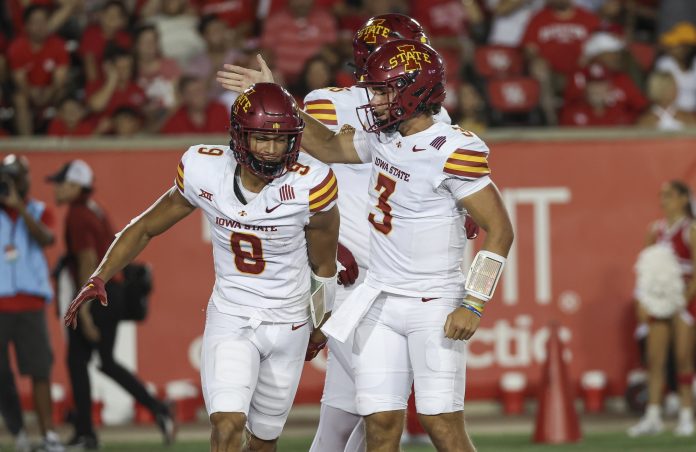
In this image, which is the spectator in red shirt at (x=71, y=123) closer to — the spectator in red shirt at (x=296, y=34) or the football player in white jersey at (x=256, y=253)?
the spectator in red shirt at (x=296, y=34)

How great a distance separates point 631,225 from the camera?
11.2 meters

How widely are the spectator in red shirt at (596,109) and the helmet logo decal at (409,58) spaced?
6171mm

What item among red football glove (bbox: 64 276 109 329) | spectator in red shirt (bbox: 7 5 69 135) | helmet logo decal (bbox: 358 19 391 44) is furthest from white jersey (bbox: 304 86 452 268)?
spectator in red shirt (bbox: 7 5 69 135)

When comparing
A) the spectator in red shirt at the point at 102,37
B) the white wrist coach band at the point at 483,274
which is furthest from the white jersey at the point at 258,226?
the spectator in red shirt at the point at 102,37

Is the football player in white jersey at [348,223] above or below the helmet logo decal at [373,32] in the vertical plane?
below

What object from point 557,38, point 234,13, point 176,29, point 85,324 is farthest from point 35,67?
point 557,38

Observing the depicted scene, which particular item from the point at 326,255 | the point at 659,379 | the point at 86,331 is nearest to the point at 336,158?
the point at 326,255

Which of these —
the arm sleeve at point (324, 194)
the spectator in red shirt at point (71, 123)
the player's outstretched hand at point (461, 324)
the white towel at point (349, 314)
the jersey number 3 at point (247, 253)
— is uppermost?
the arm sleeve at point (324, 194)

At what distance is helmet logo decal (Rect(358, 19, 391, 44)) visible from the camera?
22.8 ft

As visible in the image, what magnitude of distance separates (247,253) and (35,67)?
21.3 ft

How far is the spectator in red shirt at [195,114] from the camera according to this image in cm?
1174

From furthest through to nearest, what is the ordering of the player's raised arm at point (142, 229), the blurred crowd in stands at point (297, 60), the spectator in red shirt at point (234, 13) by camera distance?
the spectator in red shirt at point (234, 13) < the blurred crowd in stands at point (297, 60) < the player's raised arm at point (142, 229)

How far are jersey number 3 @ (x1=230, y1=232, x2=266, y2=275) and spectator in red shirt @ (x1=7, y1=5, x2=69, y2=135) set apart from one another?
603 centimetres

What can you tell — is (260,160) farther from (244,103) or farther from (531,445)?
(531,445)
